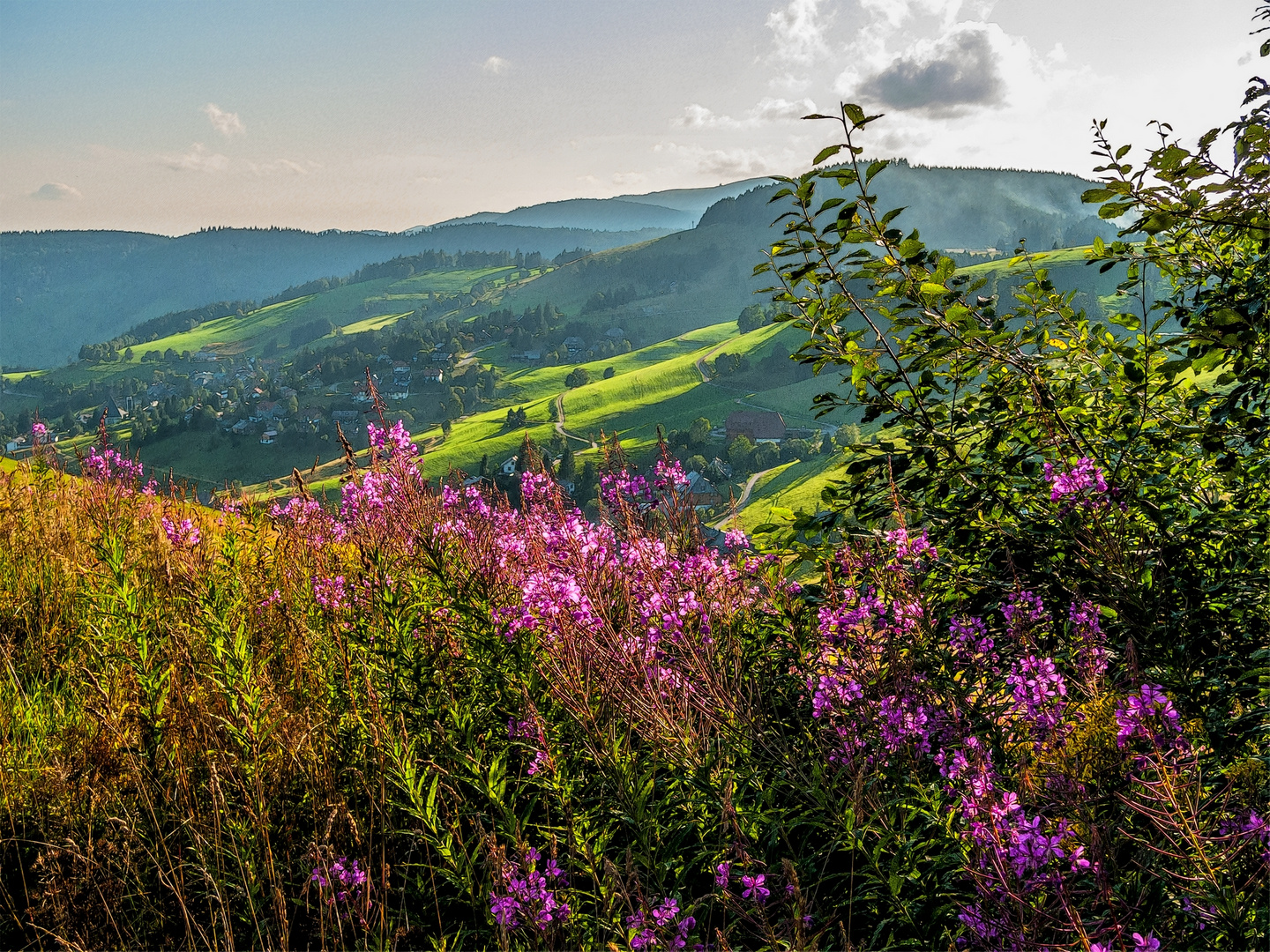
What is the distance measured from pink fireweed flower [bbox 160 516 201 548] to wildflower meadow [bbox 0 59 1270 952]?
510 millimetres

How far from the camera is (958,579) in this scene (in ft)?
11.3

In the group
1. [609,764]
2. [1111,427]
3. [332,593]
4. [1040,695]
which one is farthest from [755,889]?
[332,593]

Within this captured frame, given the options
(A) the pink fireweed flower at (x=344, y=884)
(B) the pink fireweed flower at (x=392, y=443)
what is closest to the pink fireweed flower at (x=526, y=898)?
(A) the pink fireweed flower at (x=344, y=884)

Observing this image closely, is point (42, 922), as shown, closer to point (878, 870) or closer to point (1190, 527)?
point (878, 870)

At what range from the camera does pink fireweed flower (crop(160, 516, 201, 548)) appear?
5049 mm

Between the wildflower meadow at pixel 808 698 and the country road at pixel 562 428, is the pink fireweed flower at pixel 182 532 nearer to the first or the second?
the wildflower meadow at pixel 808 698

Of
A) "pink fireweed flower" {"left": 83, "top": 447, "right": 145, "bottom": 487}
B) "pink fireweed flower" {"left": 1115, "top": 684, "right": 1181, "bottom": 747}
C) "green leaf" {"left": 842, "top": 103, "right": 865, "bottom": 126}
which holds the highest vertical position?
"green leaf" {"left": 842, "top": 103, "right": 865, "bottom": 126}

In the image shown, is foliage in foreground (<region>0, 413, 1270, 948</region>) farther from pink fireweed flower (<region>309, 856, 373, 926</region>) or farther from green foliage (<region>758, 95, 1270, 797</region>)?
green foliage (<region>758, 95, 1270, 797</region>)

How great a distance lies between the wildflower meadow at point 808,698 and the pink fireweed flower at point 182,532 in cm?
51

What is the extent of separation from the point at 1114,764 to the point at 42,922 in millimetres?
4019

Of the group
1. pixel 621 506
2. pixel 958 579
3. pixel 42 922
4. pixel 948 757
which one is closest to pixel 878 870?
pixel 948 757

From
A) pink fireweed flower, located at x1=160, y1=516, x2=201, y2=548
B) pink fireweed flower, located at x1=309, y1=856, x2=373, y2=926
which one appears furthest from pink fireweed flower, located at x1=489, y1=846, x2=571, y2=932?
pink fireweed flower, located at x1=160, y1=516, x2=201, y2=548

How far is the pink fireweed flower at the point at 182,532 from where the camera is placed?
5.05 meters

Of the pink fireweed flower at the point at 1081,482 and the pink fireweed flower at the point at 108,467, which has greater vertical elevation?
the pink fireweed flower at the point at 108,467
